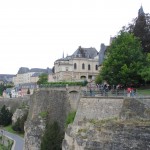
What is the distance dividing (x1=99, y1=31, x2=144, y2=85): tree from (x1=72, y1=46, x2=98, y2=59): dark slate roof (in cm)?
2722

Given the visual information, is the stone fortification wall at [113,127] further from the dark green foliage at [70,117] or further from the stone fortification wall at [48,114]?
the stone fortification wall at [48,114]

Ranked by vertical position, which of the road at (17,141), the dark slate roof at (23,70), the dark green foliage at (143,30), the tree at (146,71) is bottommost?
the road at (17,141)

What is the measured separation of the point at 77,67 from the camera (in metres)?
71.3

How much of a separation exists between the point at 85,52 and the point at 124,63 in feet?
101

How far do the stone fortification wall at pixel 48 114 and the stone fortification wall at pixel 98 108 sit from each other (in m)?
6.95

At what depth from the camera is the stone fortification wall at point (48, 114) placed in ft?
151

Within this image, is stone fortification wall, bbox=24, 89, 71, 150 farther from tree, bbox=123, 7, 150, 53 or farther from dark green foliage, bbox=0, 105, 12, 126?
dark green foliage, bbox=0, 105, 12, 126

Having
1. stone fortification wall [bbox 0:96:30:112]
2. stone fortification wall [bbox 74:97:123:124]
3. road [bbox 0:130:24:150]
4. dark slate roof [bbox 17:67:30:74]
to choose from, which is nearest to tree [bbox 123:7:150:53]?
stone fortification wall [bbox 74:97:123:124]

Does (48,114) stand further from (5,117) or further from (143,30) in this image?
(5,117)

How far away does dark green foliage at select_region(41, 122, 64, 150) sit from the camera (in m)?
42.2

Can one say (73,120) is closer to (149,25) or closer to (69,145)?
(69,145)

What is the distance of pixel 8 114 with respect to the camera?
77000 millimetres

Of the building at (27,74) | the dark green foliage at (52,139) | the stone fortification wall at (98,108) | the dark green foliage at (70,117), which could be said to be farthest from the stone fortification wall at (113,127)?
the building at (27,74)

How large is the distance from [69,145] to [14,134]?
31.7m
